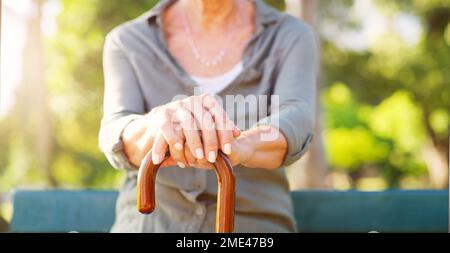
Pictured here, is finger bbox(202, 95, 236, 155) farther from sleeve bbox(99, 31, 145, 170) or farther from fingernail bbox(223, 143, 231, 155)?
sleeve bbox(99, 31, 145, 170)

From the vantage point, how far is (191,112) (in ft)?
3.85

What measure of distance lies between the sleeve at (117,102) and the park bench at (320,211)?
2.22ft

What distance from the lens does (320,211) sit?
96.9 inches

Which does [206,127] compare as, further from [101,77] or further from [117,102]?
[101,77]

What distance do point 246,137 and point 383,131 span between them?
62.1 feet

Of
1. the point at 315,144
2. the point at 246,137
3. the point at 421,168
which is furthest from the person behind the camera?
the point at 421,168

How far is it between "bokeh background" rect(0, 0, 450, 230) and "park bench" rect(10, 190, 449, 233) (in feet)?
19.7

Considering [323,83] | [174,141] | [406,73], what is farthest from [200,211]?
[406,73]

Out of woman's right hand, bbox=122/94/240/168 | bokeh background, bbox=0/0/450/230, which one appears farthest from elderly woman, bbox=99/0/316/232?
bokeh background, bbox=0/0/450/230

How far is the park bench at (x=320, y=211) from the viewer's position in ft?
7.95

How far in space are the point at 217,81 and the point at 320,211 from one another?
0.80 meters
